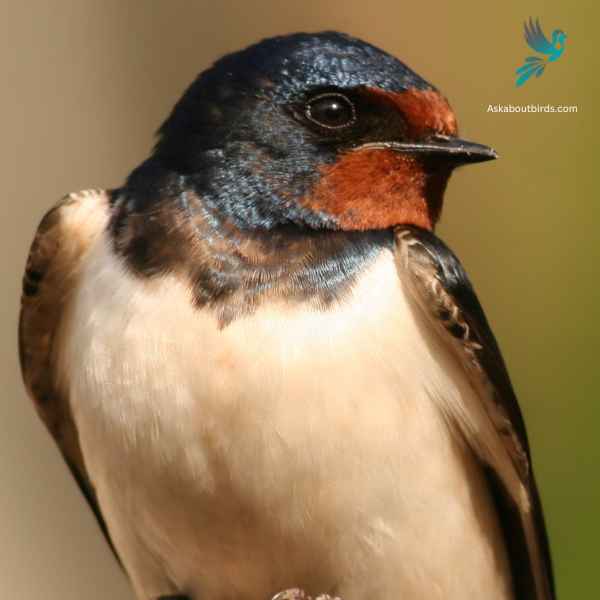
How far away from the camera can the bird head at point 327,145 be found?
94cm

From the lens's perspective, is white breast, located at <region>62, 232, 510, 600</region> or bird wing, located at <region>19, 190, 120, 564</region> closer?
white breast, located at <region>62, 232, 510, 600</region>

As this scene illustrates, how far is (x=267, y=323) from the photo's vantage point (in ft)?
2.89

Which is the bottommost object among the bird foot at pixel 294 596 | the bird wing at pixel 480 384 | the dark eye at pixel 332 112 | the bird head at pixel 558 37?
the bird foot at pixel 294 596

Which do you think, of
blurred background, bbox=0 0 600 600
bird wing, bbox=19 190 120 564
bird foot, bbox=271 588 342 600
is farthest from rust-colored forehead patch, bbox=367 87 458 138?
bird foot, bbox=271 588 342 600

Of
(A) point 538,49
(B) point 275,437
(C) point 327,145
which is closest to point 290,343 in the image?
(B) point 275,437

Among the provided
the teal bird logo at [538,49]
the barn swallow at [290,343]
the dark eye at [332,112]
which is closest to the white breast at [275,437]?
the barn swallow at [290,343]

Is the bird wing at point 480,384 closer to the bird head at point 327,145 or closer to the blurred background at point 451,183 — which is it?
the bird head at point 327,145

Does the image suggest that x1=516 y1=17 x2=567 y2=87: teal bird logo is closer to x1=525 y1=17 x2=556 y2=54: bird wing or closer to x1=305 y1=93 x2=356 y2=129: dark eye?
x1=525 y1=17 x2=556 y2=54: bird wing

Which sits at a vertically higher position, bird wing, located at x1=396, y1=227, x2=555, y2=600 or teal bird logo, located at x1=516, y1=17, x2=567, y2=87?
teal bird logo, located at x1=516, y1=17, x2=567, y2=87

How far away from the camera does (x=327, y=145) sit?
950 mm

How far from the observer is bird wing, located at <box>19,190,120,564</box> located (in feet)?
3.32

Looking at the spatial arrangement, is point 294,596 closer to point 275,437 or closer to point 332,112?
point 275,437

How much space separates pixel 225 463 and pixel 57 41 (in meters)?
0.64

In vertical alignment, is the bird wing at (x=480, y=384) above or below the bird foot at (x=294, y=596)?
above
